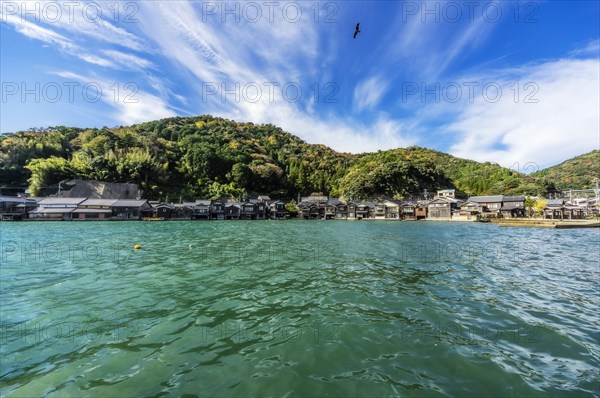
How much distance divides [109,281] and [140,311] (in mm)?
3969

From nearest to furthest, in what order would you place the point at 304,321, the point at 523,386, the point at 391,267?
the point at 523,386
the point at 304,321
the point at 391,267

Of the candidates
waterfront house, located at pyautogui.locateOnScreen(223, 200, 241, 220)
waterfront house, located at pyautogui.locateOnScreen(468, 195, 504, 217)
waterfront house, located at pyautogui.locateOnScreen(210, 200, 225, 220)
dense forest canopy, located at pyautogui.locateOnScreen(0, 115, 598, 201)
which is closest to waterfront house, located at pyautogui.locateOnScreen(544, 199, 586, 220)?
waterfront house, located at pyautogui.locateOnScreen(468, 195, 504, 217)

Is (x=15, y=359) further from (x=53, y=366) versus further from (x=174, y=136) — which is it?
(x=174, y=136)

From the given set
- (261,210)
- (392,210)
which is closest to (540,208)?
(392,210)

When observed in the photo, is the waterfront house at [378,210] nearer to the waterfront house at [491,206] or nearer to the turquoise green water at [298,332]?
the waterfront house at [491,206]

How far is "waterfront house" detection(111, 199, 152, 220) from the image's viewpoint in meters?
59.8

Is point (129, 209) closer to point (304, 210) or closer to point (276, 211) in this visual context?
point (276, 211)

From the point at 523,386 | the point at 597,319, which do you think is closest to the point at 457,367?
the point at 523,386

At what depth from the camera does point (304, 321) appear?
6.05 m

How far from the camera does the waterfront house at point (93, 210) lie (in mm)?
56219

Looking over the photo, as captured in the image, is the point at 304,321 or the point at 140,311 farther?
the point at 140,311

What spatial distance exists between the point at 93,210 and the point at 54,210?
6550 mm

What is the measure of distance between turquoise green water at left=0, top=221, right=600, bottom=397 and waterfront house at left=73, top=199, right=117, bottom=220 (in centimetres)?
5695

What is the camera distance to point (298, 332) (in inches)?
216
